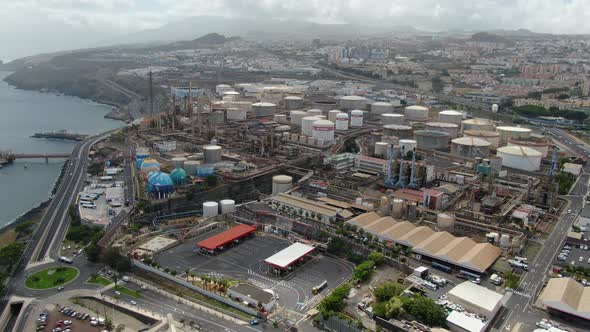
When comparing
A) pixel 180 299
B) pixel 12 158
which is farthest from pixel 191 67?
pixel 180 299

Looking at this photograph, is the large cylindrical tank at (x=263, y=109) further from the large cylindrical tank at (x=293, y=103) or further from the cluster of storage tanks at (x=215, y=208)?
the cluster of storage tanks at (x=215, y=208)

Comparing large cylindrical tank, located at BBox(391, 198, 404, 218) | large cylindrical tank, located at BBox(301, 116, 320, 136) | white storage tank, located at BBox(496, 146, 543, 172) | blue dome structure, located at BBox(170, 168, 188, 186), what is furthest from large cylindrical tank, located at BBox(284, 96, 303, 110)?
large cylindrical tank, located at BBox(391, 198, 404, 218)

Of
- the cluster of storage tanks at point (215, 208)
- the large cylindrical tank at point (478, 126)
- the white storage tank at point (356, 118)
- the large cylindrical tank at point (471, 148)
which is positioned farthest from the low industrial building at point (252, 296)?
the large cylindrical tank at point (478, 126)

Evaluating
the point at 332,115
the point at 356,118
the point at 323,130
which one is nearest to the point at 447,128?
the point at 356,118

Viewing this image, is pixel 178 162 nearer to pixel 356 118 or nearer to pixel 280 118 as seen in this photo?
pixel 280 118

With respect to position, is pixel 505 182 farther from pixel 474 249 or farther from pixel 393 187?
pixel 474 249

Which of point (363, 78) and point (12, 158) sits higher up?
point (363, 78)

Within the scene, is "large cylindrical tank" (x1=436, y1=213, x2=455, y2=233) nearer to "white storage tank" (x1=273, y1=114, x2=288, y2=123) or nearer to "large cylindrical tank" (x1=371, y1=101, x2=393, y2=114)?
"white storage tank" (x1=273, y1=114, x2=288, y2=123)

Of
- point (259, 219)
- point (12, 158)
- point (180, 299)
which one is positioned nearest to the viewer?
point (180, 299)
